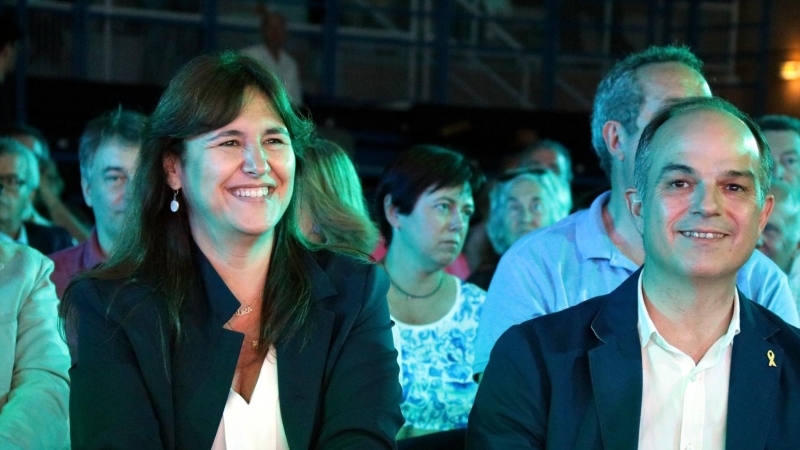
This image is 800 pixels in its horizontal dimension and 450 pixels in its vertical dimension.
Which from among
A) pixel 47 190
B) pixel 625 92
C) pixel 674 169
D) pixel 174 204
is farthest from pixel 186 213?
pixel 47 190

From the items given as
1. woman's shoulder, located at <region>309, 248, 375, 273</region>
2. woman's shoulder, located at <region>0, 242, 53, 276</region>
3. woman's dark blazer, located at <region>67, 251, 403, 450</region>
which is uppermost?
woman's shoulder, located at <region>309, 248, 375, 273</region>

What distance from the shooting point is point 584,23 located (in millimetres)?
9297

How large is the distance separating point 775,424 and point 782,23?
8421 mm

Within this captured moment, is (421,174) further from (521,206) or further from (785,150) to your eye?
(785,150)

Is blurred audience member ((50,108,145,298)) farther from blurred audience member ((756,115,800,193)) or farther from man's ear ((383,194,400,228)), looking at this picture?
blurred audience member ((756,115,800,193))

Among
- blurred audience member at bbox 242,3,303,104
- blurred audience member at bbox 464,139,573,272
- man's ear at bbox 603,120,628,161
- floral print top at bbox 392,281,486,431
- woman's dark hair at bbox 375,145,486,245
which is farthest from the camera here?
blurred audience member at bbox 242,3,303,104

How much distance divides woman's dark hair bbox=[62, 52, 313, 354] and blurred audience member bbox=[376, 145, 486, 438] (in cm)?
107

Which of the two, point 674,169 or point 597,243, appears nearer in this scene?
point 674,169

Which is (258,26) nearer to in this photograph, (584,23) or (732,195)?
(584,23)

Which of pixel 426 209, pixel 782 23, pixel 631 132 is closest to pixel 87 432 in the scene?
pixel 631 132

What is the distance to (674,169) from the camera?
6.36 feet

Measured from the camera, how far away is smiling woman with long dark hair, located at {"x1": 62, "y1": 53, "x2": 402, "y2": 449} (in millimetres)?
1977

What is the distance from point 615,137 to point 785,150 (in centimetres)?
171

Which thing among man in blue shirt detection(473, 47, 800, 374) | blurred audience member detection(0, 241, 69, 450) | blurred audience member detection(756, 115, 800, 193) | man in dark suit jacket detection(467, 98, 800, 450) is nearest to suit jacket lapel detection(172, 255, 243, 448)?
blurred audience member detection(0, 241, 69, 450)
